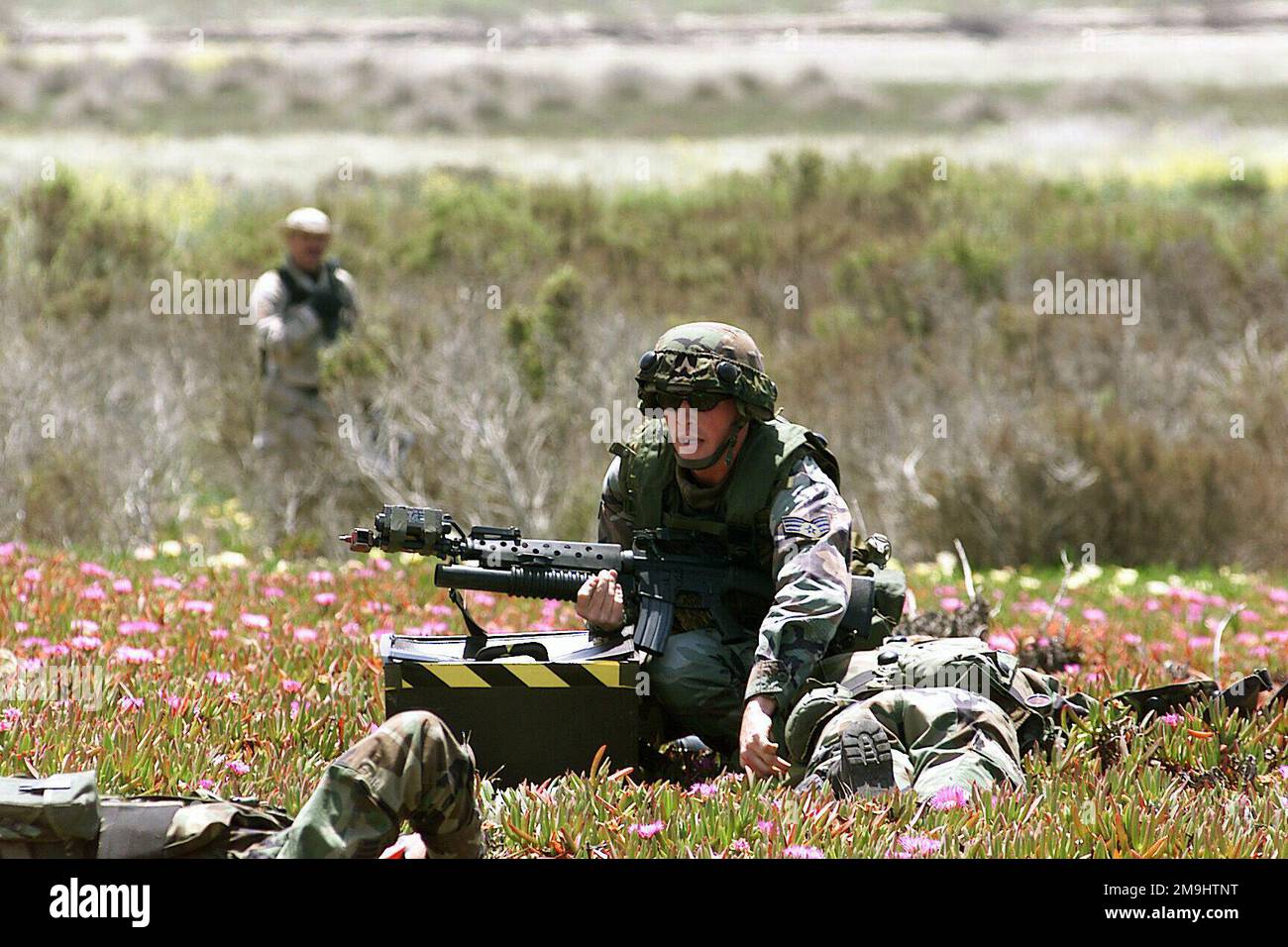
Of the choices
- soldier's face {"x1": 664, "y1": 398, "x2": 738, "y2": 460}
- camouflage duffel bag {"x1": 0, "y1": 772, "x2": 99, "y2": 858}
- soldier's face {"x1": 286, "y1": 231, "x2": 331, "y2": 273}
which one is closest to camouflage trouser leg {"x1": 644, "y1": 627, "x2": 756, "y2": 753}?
soldier's face {"x1": 664, "y1": 398, "x2": 738, "y2": 460}

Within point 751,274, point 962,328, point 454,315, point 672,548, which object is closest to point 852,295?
point 751,274

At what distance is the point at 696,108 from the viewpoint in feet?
155

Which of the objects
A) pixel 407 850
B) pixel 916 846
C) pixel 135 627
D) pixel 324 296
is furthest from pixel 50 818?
pixel 324 296

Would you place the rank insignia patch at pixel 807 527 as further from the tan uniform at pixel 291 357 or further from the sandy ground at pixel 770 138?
the sandy ground at pixel 770 138

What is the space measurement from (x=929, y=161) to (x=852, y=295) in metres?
8.70

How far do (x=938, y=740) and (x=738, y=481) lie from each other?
116 centimetres

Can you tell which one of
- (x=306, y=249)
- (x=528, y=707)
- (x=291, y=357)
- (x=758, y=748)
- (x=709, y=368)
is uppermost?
(x=306, y=249)

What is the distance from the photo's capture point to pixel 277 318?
482 inches

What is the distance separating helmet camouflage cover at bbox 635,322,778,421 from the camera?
582cm

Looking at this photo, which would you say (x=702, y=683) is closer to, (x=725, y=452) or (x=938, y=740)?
(x=725, y=452)

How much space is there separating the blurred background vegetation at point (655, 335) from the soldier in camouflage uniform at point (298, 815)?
6882mm

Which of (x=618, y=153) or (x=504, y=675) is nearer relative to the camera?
(x=504, y=675)

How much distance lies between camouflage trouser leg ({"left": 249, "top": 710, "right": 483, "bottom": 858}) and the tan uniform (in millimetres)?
8572

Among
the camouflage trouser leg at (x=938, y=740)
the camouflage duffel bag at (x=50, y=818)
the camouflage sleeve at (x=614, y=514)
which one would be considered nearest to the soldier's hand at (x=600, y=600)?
the camouflage sleeve at (x=614, y=514)
